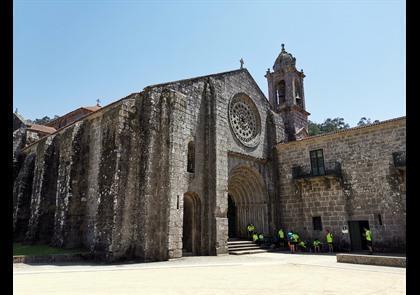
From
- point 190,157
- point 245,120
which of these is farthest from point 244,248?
point 245,120

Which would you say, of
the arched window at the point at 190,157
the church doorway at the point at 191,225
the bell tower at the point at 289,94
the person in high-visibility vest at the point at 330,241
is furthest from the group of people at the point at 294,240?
the bell tower at the point at 289,94

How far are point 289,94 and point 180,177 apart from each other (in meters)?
14.0

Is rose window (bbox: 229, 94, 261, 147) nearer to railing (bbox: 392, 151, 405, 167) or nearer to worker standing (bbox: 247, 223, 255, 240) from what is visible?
worker standing (bbox: 247, 223, 255, 240)

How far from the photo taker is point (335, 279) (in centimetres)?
751

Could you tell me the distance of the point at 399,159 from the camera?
15.9m

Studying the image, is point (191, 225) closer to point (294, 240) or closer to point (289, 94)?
point (294, 240)

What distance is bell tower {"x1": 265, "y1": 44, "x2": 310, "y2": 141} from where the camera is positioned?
78.6ft

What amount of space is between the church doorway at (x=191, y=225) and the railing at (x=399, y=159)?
10103mm

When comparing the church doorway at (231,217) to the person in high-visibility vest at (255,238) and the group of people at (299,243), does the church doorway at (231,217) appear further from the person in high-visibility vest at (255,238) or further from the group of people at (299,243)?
the group of people at (299,243)

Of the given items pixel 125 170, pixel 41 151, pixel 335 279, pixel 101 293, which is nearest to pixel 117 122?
pixel 125 170

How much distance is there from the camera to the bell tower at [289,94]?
2397 cm

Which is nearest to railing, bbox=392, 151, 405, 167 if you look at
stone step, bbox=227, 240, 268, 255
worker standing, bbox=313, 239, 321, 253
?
worker standing, bbox=313, 239, 321, 253

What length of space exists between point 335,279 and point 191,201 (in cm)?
877

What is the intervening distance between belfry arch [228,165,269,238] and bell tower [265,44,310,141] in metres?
5.90
